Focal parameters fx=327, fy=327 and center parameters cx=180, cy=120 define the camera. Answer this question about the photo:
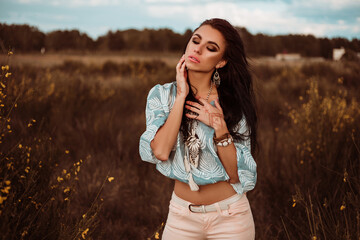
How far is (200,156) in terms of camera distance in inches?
71.1

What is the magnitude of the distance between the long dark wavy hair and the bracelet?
11 cm

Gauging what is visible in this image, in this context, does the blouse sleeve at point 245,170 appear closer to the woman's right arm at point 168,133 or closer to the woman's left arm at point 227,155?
the woman's left arm at point 227,155

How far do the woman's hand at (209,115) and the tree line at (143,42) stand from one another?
57 cm

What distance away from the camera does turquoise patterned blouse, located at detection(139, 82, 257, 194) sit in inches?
67.4

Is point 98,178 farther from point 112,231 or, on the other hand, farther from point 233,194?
point 233,194

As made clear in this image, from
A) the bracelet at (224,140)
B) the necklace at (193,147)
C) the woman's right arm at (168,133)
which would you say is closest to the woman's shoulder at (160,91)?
the woman's right arm at (168,133)

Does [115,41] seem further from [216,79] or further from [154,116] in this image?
[154,116]

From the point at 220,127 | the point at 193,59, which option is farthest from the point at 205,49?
the point at 220,127

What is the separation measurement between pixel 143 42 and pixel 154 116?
30441mm

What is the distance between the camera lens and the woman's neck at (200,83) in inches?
75.1

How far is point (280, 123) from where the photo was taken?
6.20 metres

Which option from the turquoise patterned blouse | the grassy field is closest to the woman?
the turquoise patterned blouse

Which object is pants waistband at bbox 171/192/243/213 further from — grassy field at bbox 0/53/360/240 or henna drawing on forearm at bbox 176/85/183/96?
henna drawing on forearm at bbox 176/85/183/96

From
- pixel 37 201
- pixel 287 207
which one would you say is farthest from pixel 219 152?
pixel 287 207
